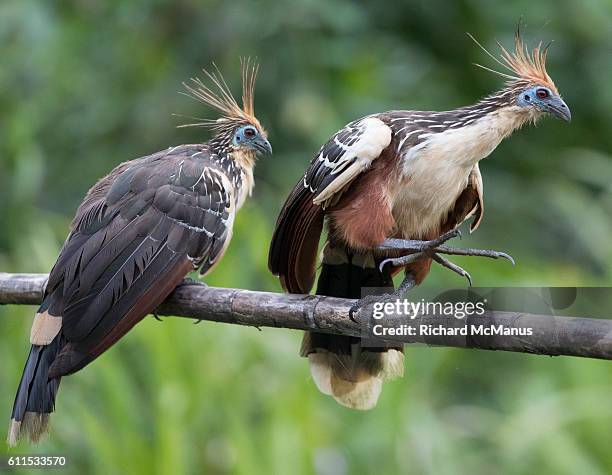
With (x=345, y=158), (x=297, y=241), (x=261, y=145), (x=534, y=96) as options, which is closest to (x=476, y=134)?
(x=534, y=96)

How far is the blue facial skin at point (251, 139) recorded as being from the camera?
4555 millimetres

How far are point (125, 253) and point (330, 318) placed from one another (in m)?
0.97

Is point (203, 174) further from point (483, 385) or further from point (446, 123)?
point (483, 385)

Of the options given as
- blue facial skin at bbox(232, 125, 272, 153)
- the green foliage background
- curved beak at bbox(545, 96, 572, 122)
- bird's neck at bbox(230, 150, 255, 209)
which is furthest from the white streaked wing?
the green foliage background

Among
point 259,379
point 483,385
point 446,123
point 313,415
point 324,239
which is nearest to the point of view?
point 446,123

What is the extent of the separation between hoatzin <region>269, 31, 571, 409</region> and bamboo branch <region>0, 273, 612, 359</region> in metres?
0.33

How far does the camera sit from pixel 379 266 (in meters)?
3.79

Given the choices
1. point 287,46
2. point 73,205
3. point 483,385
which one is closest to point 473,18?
point 287,46

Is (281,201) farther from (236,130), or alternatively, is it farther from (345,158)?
(345,158)

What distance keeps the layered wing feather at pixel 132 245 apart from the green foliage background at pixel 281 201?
2.61ft

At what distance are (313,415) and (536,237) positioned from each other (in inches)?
138

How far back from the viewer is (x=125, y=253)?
3773 mm

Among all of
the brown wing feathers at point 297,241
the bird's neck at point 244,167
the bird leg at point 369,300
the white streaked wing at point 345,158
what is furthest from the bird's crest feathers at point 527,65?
the bird's neck at point 244,167

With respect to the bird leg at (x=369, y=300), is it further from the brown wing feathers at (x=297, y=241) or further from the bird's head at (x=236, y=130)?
the bird's head at (x=236, y=130)
